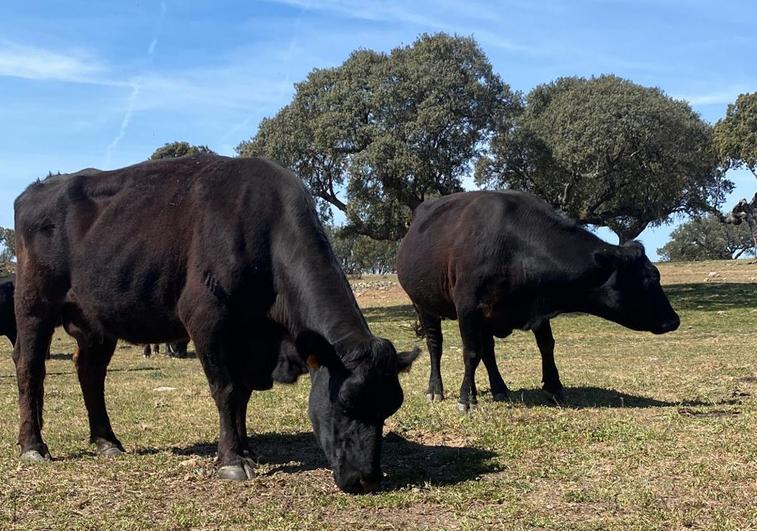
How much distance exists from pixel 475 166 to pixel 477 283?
79.7 feet

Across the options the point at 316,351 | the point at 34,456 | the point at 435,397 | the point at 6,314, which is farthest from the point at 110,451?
the point at 6,314

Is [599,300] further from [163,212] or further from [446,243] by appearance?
[163,212]

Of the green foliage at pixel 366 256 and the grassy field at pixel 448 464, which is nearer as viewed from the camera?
the grassy field at pixel 448 464

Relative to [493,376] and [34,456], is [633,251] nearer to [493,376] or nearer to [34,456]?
[493,376]

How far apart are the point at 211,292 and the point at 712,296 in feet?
93.5

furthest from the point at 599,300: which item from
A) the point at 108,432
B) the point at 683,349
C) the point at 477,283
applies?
the point at 683,349

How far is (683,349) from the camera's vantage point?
16.8 metres

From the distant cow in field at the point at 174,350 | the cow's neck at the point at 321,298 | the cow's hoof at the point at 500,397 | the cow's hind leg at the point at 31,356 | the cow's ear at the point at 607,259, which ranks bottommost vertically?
the distant cow in field at the point at 174,350

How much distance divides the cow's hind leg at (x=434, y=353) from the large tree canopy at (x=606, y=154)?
2175 cm

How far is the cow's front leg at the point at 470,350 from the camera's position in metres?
9.42

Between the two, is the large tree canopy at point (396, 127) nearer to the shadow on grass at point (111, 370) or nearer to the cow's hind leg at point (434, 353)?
the shadow on grass at point (111, 370)

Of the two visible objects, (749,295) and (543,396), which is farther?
(749,295)

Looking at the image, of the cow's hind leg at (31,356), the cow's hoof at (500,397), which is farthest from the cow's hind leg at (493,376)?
the cow's hind leg at (31,356)

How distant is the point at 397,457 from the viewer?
23.1 ft
